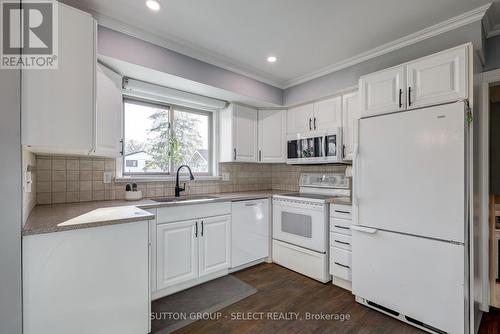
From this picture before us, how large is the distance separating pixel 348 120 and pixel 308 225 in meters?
1.30

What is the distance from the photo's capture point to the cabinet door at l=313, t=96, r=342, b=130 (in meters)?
2.78

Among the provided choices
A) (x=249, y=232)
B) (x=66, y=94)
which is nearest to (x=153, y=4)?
(x=66, y=94)

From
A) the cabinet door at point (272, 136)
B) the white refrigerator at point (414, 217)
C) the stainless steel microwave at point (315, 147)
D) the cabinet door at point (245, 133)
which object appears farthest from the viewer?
the cabinet door at point (272, 136)

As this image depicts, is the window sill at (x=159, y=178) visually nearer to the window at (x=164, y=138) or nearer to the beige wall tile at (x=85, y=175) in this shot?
the window at (x=164, y=138)

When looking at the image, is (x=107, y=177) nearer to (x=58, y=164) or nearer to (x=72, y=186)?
(x=72, y=186)

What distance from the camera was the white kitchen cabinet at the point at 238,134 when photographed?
10.4 feet

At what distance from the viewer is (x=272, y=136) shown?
11.3 ft

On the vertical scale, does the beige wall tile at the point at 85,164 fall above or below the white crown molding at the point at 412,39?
below

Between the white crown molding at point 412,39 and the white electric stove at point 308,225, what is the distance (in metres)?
1.31

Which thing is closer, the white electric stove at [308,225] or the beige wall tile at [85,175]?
the beige wall tile at [85,175]

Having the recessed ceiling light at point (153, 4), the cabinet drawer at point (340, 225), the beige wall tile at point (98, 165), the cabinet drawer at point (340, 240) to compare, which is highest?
the recessed ceiling light at point (153, 4)

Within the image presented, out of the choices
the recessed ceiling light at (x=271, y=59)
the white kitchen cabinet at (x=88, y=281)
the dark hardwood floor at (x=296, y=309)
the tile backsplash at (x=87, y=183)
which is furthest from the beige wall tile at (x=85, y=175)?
the recessed ceiling light at (x=271, y=59)

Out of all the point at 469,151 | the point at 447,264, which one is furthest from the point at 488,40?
the point at 447,264

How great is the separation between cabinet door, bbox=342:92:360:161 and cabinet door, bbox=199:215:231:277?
5.18 ft
